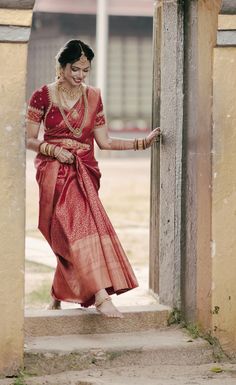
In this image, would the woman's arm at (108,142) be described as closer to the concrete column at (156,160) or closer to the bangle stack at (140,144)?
the bangle stack at (140,144)

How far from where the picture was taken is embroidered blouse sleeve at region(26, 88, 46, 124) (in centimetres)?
633

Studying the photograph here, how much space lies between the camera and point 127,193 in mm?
18562

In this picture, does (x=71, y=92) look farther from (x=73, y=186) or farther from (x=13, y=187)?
(x=13, y=187)

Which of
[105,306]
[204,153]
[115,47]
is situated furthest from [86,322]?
[115,47]

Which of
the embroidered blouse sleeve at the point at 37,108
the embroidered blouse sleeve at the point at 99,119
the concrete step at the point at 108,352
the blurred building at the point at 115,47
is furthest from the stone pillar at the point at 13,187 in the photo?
the blurred building at the point at 115,47

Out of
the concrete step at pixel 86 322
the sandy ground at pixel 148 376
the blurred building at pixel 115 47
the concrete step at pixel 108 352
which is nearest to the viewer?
the sandy ground at pixel 148 376

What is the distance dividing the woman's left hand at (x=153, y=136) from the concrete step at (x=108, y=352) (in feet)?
3.90

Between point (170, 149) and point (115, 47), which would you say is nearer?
point (170, 149)

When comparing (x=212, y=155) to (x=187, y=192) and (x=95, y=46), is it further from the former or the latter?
(x=95, y=46)

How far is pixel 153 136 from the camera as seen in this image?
6660mm

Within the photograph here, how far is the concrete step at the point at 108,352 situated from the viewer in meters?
5.91

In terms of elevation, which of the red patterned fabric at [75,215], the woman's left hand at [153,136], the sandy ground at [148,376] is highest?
the woman's left hand at [153,136]

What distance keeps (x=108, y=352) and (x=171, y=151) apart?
138cm

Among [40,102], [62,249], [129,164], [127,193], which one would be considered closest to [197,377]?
[62,249]
